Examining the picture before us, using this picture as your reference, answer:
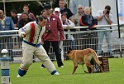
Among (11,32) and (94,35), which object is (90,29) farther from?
(11,32)

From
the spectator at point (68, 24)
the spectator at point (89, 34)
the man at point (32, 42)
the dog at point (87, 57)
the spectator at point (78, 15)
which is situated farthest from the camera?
the spectator at point (78, 15)

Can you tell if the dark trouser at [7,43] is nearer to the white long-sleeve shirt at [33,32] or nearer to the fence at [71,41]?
the fence at [71,41]

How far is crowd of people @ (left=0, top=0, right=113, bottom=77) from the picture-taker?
15.4 meters

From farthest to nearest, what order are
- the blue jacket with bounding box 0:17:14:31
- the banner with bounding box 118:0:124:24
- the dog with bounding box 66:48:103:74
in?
the banner with bounding box 118:0:124:24
the blue jacket with bounding box 0:17:14:31
the dog with bounding box 66:48:103:74

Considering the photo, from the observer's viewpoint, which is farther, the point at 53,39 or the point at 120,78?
the point at 53,39

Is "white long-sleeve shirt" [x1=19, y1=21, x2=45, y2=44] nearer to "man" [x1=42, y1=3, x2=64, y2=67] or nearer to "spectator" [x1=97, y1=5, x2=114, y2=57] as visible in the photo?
"man" [x1=42, y1=3, x2=64, y2=67]

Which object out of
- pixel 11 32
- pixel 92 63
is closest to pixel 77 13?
pixel 11 32

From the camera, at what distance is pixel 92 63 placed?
1631 cm

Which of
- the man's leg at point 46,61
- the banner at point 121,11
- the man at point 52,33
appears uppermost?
the banner at point 121,11

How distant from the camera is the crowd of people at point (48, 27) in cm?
1544

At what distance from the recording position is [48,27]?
1981 centimetres

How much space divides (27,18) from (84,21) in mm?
3237

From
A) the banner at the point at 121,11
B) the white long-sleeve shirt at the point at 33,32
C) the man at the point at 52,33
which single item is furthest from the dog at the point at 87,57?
the banner at the point at 121,11

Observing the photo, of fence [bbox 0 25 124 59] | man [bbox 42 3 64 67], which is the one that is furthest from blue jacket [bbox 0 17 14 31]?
man [bbox 42 3 64 67]
